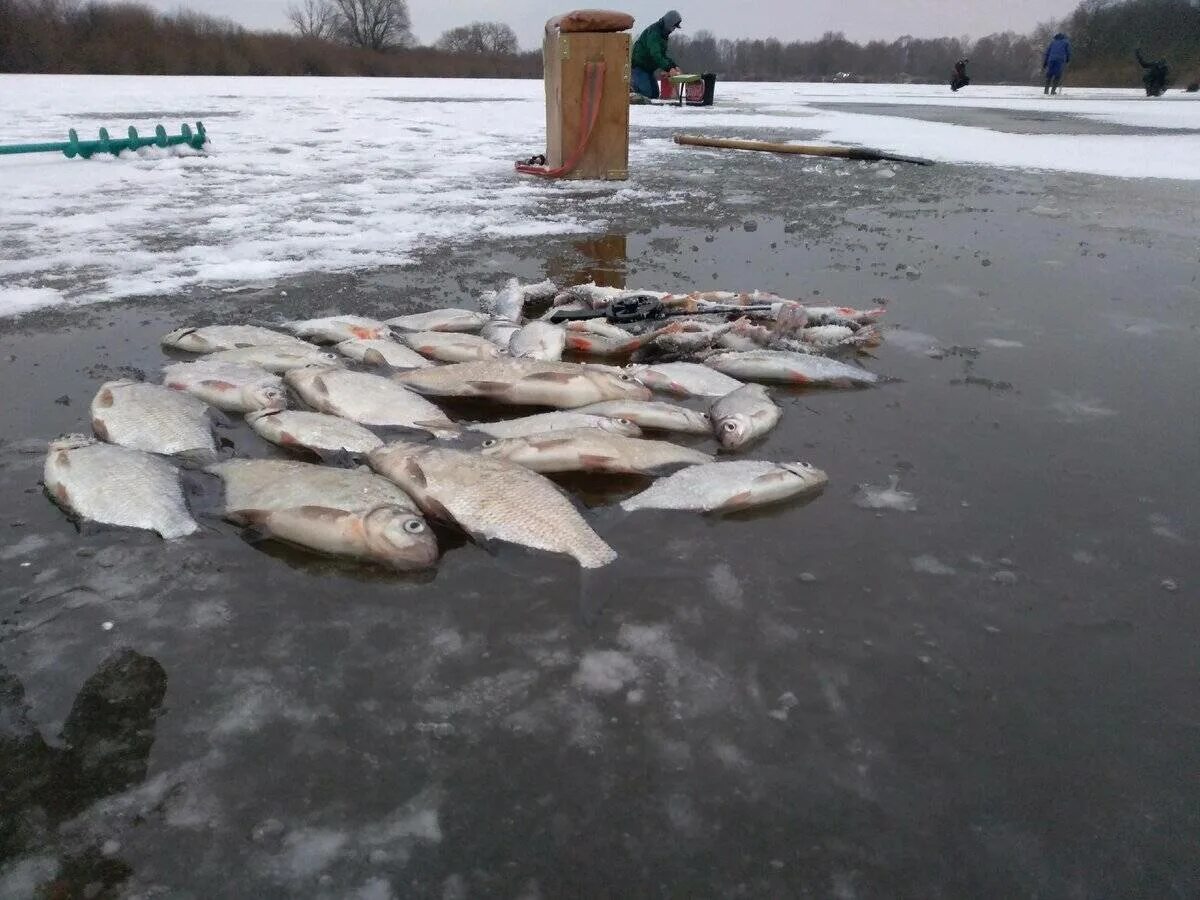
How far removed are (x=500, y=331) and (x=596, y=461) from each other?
65.1 inches

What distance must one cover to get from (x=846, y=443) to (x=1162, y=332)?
9.13 feet

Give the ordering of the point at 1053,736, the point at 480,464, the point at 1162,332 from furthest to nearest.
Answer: the point at 1162,332 < the point at 480,464 < the point at 1053,736

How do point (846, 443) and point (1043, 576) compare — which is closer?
point (1043, 576)

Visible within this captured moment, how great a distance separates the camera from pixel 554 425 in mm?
3334

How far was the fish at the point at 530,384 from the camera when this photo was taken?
3.69 meters

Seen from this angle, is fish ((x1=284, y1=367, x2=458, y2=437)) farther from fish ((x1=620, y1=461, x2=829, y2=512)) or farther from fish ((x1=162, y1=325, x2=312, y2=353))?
fish ((x1=620, y1=461, x2=829, y2=512))

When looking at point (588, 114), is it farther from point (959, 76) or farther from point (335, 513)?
point (959, 76)

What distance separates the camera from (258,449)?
330 centimetres

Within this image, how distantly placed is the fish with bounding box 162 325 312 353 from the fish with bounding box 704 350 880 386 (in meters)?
2.25

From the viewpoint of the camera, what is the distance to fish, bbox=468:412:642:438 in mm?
3320

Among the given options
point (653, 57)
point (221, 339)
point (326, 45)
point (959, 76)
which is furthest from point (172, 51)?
point (221, 339)

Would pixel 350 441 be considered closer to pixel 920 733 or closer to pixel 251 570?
pixel 251 570

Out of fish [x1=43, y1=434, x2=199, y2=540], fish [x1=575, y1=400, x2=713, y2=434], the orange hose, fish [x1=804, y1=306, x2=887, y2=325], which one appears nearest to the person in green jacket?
the orange hose

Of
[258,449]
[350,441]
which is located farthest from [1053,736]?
[258,449]
